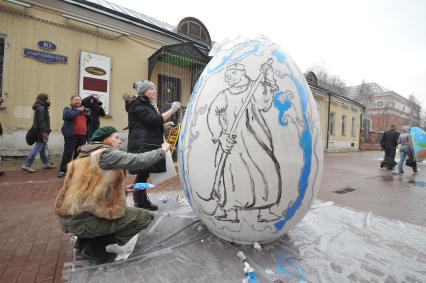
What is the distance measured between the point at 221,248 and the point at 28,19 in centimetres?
871

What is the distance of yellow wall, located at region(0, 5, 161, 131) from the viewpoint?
285 inches

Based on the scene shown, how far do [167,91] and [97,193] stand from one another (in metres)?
9.40

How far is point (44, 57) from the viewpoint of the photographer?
7.68 metres

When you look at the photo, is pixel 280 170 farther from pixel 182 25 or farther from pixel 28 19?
pixel 182 25

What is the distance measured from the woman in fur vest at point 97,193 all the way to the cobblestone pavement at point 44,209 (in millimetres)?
379

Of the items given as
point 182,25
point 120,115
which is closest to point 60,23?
point 120,115

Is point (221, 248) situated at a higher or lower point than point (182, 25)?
lower

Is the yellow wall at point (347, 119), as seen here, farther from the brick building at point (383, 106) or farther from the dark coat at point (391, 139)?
the brick building at point (383, 106)

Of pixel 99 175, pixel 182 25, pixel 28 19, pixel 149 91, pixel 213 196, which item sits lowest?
pixel 213 196

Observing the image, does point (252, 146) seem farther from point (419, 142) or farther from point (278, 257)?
point (419, 142)

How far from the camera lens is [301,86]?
247 centimetres

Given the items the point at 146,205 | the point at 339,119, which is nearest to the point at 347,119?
the point at 339,119

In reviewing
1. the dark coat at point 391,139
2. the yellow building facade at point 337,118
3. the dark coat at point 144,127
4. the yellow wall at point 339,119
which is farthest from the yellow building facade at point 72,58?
the yellow wall at point 339,119

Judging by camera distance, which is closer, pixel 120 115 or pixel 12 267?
pixel 12 267
